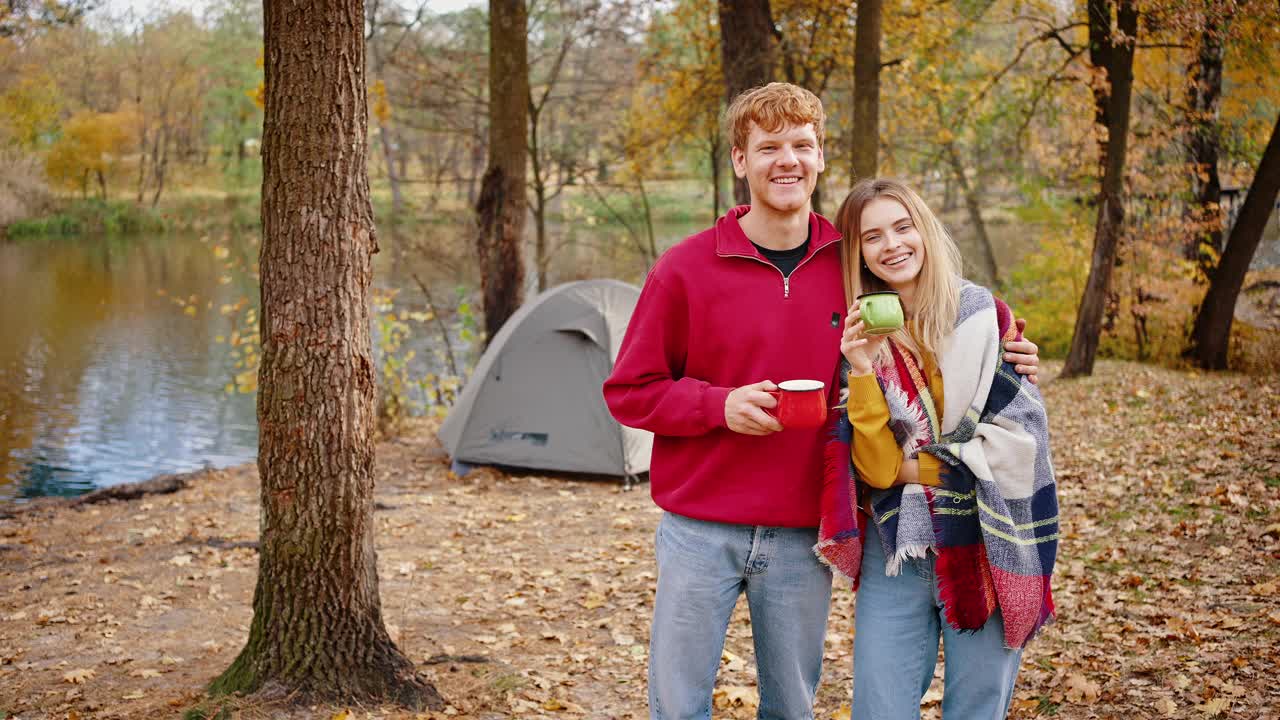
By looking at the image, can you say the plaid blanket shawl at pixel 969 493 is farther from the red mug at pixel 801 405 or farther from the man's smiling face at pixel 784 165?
the man's smiling face at pixel 784 165

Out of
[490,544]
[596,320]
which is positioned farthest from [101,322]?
[490,544]

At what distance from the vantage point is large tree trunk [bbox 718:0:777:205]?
26.0 ft

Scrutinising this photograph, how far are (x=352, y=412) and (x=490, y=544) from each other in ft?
10.4

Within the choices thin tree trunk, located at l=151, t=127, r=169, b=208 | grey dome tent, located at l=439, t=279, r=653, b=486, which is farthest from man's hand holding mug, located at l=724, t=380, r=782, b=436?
thin tree trunk, located at l=151, t=127, r=169, b=208

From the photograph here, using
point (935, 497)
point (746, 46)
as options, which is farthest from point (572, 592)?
point (746, 46)

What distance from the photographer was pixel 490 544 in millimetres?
6379

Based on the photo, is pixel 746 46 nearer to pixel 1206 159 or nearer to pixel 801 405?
pixel 801 405

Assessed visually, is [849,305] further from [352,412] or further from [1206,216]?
[1206,216]

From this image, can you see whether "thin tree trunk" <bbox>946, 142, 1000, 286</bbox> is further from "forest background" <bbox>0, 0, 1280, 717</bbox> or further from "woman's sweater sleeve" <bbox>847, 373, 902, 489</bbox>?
"woman's sweater sleeve" <bbox>847, 373, 902, 489</bbox>

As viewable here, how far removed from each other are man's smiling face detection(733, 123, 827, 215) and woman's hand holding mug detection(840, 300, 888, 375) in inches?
11.5

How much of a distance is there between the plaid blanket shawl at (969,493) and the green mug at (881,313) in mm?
232

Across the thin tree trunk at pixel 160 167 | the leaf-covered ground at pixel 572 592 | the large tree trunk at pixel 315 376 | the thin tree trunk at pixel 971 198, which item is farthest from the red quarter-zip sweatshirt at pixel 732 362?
the thin tree trunk at pixel 160 167

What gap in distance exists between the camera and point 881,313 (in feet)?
6.81

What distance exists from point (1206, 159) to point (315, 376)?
1159 cm
